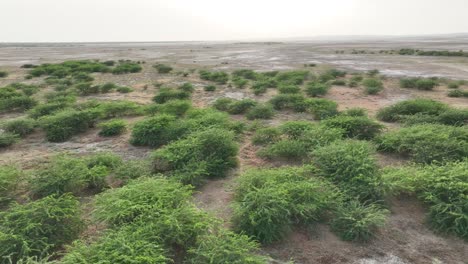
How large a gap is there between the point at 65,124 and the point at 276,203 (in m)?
7.96

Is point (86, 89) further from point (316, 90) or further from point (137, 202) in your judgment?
point (137, 202)

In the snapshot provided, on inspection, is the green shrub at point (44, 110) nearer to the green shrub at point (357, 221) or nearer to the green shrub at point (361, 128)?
the green shrub at point (361, 128)

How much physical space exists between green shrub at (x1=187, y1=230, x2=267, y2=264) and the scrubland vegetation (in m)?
0.02

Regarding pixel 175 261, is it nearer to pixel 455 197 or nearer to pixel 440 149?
pixel 455 197

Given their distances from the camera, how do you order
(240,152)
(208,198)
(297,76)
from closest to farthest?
1. (208,198)
2. (240,152)
3. (297,76)

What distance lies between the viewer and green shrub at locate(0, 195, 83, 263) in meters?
4.20

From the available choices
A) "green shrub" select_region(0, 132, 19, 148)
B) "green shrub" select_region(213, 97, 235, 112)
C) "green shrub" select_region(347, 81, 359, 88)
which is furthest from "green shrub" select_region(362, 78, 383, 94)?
"green shrub" select_region(0, 132, 19, 148)

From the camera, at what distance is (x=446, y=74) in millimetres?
23906

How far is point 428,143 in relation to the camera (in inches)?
291

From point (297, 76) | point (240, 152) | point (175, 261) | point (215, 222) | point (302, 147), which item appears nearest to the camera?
point (175, 261)

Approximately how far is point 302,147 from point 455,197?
3.38 meters

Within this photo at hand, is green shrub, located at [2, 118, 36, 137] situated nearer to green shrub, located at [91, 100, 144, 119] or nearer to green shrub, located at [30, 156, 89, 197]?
green shrub, located at [91, 100, 144, 119]

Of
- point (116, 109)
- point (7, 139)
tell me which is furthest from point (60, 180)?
point (116, 109)

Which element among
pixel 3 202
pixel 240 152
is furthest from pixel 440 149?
pixel 3 202
